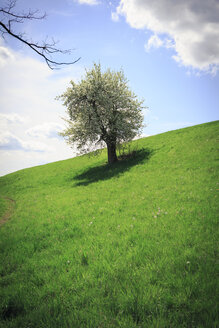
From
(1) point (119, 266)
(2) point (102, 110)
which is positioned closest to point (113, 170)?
(2) point (102, 110)

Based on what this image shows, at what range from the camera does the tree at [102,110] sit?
72.0 ft

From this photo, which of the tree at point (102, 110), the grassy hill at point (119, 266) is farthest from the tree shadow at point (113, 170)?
the grassy hill at point (119, 266)

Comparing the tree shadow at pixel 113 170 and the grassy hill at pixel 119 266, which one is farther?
the tree shadow at pixel 113 170

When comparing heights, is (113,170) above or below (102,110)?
below

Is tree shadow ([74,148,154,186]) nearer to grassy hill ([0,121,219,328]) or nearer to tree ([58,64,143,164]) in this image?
tree ([58,64,143,164])

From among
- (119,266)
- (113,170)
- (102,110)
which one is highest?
(102,110)

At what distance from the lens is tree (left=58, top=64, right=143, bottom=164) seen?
72.0 feet

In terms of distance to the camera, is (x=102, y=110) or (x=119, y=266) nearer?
(x=119, y=266)

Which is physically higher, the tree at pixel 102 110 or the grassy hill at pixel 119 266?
the tree at pixel 102 110

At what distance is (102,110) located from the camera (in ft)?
75.8

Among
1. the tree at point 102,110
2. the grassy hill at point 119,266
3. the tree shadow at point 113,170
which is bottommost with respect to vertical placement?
the grassy hill at point 119,266

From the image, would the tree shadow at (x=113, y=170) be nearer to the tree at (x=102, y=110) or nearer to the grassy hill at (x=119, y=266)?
the tree at (x=102, y=110)

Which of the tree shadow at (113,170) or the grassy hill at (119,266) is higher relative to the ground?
the tree shadow at (113,170)

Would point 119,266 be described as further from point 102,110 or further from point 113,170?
point 102,110
